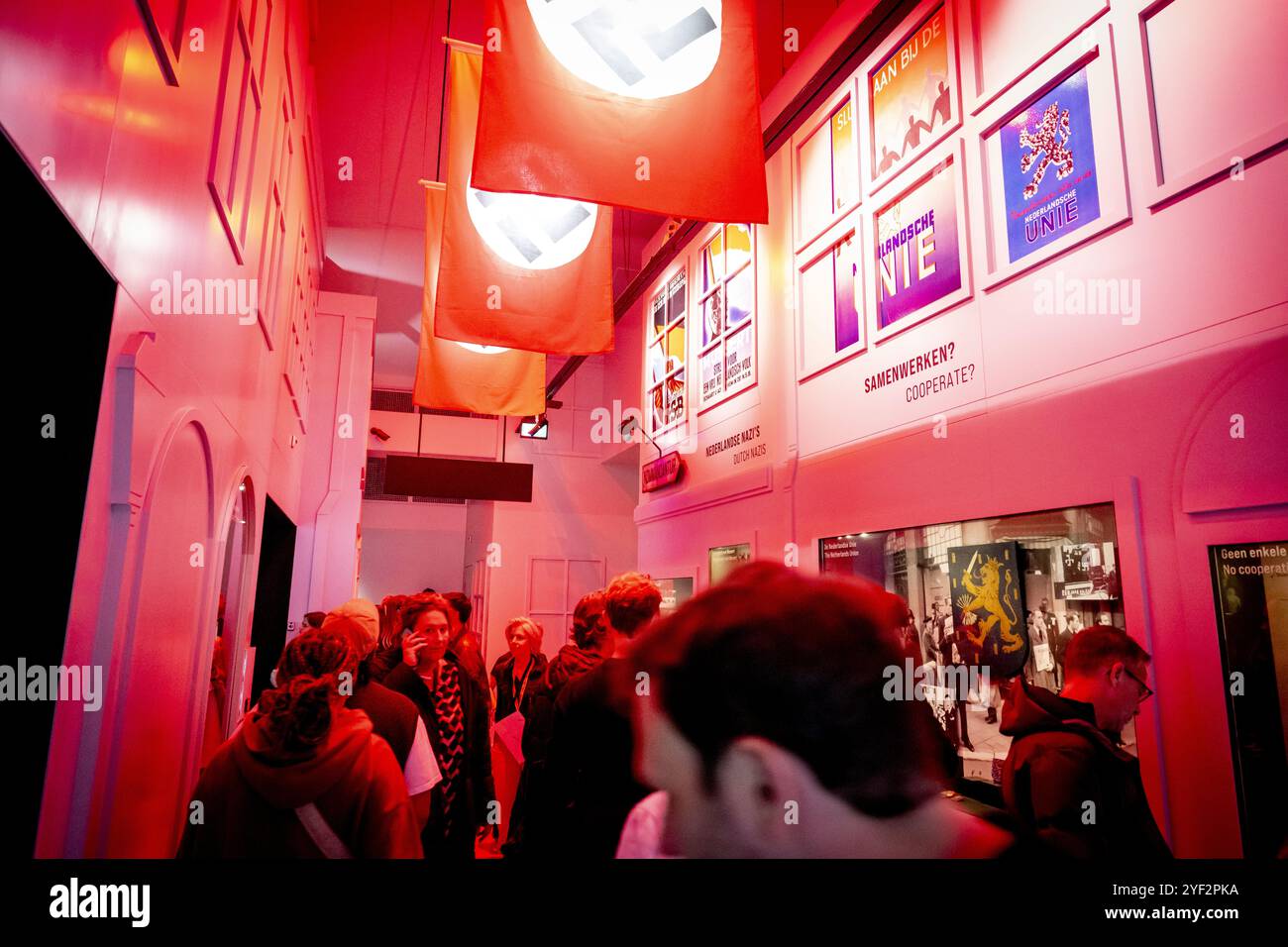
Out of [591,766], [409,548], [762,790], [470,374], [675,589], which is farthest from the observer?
[409,548]

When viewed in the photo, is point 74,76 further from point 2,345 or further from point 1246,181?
point 1246,181

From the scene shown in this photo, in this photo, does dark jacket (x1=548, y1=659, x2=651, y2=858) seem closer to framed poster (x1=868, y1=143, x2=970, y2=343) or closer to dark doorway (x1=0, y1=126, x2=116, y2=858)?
dark doorway (x1=0, y1=126, x2=116, y2=858)

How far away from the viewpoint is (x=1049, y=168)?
3.57m

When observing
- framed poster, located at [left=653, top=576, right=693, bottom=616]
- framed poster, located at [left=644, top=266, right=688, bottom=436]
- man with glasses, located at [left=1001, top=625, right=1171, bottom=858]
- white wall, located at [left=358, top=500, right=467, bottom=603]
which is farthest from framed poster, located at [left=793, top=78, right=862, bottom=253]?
white wall, located at [left=358, top=500, right=467, bottom=603]

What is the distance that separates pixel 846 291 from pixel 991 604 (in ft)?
8.06

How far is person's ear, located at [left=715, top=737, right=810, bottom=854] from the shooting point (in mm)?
814

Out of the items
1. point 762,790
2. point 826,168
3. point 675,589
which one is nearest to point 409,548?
point 675,589

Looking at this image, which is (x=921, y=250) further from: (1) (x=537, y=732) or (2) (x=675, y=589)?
(2) (x=675, y=589)

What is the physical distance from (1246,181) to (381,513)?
47.3 ft

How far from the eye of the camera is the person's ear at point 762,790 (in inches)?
32.1

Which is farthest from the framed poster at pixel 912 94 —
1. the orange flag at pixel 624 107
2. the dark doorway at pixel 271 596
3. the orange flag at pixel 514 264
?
the dark doorway at pixel 271 596

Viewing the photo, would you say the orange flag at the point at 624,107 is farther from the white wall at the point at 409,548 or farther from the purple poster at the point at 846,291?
the white wall at the point at 409,548

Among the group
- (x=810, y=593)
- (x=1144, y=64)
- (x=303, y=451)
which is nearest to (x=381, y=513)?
(x=303, y=451)
